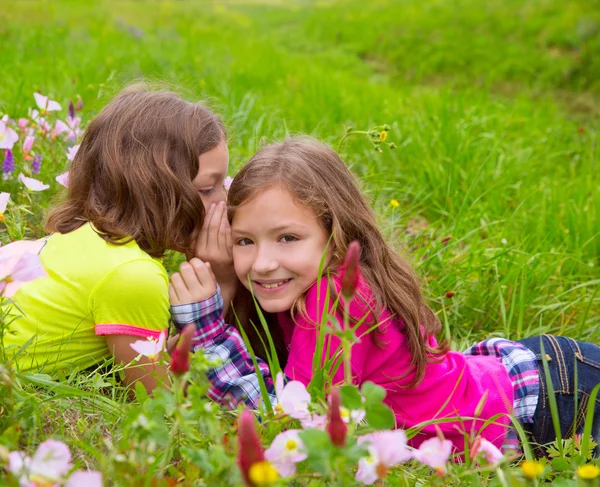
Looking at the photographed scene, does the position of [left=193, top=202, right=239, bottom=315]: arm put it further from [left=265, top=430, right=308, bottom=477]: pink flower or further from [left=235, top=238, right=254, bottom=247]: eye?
[left=265, top=430, right=308, bottom=477]: pink flower

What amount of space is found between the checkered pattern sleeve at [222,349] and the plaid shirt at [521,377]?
0.78m

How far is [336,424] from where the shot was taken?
0.95 meters

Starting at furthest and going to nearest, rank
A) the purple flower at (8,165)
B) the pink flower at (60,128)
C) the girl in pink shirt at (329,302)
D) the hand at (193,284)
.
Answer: the pink flower at (60,128)
the purple flower at (8,165)
the hand at (193,284)
the girl in pink shirt at (329,302)

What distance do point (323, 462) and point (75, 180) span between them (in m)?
1.36

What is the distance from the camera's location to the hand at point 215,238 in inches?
80.0

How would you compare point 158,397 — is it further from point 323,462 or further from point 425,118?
point 425,118

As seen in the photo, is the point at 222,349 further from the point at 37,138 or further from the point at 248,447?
the point at 37,138

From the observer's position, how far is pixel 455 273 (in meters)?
2.71

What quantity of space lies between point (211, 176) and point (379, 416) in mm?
1186

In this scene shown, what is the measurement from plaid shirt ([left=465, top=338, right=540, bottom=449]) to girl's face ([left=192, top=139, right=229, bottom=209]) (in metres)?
1.05

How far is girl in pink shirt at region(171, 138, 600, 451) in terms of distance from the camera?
6.11ft

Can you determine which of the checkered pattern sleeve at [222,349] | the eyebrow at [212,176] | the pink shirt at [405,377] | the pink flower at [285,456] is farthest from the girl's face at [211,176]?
the pink flower at [285,456]

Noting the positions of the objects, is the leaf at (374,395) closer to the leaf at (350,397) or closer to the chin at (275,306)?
the leaf at (350,397)

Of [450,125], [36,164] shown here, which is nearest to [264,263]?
[36,164]
